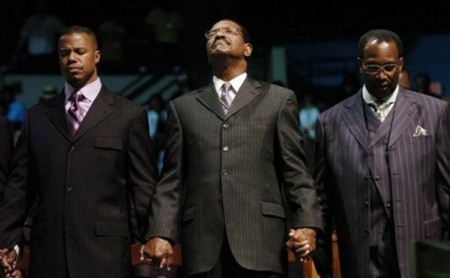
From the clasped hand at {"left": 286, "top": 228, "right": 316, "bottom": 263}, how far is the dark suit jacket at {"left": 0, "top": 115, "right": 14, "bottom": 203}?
1.61 m

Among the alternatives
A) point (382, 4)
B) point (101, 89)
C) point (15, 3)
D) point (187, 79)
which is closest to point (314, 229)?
point (101, 89)

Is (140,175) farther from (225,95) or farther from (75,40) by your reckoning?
(75,40)

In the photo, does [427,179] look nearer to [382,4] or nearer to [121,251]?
[121,251]

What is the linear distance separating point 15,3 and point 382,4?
5277 millimetres

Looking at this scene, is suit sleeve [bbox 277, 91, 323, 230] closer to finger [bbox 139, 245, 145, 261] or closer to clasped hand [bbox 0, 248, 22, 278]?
finger [bbox 139, 245, 145, 261]

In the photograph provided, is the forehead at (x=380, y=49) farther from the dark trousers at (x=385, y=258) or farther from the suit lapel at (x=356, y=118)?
the dark trousers at (x=385, y=258)

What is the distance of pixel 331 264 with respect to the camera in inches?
217

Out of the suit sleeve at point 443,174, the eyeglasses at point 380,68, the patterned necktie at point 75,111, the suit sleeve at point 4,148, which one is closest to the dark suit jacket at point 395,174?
the suit sleeve at point 443,174

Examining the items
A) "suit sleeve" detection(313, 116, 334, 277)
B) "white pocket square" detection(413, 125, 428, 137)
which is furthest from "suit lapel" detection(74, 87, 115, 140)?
"white pocket square" detection(413, 125, 428, 137)

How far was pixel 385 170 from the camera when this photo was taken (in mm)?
5141

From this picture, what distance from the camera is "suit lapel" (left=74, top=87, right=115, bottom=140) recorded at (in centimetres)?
543

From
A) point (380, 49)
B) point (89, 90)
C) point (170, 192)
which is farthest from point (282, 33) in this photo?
point (170, 192)

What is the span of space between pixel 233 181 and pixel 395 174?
0.74 m

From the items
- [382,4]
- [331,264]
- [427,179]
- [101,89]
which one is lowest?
[331,264]
